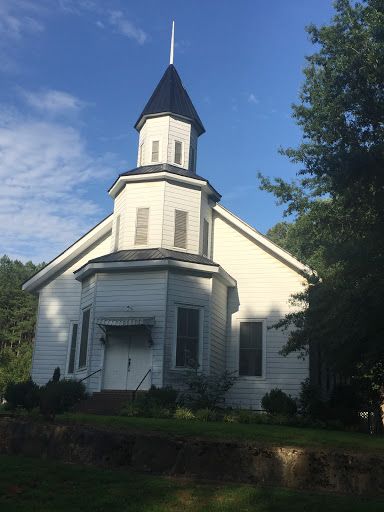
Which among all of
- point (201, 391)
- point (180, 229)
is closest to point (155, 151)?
point (180, 229)

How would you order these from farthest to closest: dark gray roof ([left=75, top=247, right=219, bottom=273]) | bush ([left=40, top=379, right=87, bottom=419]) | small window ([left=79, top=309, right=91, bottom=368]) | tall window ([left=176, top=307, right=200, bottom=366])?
small window ([left=79, top=309, right=91, bottom=368]), dark gray roof ([left=75, top=247, right=219, bottom=273]), tall window ([left=176, top=307, right=200, bottom=366]), bush ([left=40, top=379, right=87, bottom=419])

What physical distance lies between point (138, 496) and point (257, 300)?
43.1 ft

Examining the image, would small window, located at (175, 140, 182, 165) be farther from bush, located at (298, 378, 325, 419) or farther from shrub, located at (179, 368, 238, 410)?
bush, located at (298, 378, 325, 419)

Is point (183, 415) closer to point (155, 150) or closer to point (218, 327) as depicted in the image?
point (218, 327)

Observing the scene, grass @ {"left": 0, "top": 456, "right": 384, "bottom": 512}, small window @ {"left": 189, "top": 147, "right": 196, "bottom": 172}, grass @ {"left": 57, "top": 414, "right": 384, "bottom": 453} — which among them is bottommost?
grass @ {"left": 0, "top": 456, "right": 384, "bottom": 512}

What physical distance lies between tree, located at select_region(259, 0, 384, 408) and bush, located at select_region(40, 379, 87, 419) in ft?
20.5

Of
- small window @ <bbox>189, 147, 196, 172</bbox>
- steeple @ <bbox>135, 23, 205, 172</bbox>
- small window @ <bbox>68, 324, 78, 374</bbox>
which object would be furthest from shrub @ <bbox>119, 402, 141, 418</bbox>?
small window @ <bbox>189, 147, 196, 172</bbox>

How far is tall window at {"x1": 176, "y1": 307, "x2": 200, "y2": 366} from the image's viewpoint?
60.9 ft

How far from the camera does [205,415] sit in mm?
15188

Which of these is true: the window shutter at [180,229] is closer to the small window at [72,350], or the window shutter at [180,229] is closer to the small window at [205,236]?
the small window at [205,236]

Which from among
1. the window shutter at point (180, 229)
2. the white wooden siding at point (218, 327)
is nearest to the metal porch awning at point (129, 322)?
the white wooden siding at point (218, 327)

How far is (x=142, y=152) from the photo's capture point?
23.7m

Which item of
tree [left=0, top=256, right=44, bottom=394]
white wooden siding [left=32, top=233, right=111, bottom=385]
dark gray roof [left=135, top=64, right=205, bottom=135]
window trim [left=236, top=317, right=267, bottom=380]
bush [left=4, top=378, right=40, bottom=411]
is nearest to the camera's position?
bush [left=4, top=378, right=40, bottom=411]

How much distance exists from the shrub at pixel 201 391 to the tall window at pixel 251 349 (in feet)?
9.97
